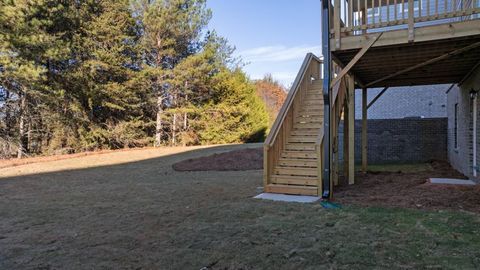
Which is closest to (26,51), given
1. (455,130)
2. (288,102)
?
(288,102)

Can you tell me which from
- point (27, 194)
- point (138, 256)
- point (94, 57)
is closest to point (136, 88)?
point (94, 57)

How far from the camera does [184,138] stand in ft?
72.6

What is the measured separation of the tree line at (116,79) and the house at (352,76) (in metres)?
11.7

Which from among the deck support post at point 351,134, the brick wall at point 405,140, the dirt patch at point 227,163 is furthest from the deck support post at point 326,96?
the brick wall at point 405,140

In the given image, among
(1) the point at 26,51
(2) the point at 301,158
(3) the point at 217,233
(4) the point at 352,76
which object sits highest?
A: (1) the point at 26,51

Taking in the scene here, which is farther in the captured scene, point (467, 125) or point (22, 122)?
point (22, 122)

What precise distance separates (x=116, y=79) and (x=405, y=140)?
15.8 m

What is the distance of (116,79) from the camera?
20172 mm

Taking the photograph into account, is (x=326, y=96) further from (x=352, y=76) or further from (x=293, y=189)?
(x=352, y=76)

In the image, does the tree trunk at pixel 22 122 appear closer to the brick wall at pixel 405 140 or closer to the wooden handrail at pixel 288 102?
the wooden handrail at pixel 288 102

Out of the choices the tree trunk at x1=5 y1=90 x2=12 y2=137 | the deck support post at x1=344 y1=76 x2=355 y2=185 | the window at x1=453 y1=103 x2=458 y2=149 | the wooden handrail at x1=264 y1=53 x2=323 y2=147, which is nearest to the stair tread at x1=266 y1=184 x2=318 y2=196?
the wooden handrail at x1=264 y1=53 x2=323 y2=147

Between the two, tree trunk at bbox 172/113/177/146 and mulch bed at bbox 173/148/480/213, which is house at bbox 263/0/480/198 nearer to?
mulch bed at bbox 173/148/480/213

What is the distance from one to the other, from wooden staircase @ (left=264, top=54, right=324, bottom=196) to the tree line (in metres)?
11.3

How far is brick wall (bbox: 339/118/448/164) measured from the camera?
39.6 ft
